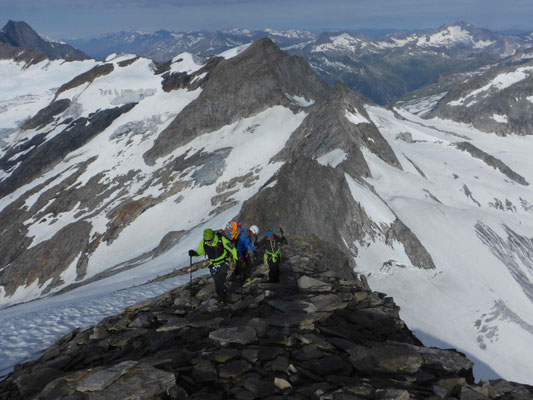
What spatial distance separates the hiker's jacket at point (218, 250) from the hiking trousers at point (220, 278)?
0.65 feet

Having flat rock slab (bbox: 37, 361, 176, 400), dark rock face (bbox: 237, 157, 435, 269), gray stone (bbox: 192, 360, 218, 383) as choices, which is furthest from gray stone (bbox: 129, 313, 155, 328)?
dark rock face (bbox: 237, 157, 435, 269)

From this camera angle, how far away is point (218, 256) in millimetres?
12352

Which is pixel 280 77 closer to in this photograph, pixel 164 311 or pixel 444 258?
pixel 444 258

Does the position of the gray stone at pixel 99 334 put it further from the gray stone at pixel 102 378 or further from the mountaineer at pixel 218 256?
the gray stone at pixel 102 378

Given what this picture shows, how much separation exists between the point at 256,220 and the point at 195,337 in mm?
22488

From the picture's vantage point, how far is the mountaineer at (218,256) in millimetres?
12141

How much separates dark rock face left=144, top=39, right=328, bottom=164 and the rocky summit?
232 feet

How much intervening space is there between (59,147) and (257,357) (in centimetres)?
12363

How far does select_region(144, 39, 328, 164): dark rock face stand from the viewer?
8175cm

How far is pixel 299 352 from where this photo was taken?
8.29 meters

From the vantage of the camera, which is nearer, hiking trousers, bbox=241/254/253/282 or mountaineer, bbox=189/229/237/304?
mountaineer, bbox=189/229/237/304

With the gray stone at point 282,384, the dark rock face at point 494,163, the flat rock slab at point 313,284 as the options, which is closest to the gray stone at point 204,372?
the gray stone at point 282,384

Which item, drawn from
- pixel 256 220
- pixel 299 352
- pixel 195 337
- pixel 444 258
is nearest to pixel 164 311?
pixel 195 337

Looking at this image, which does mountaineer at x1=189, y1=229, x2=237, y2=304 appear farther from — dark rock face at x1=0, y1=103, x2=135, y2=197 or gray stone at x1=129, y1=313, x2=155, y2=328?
dark rock face at x1=0, y1=103, x2=135, y2=197
